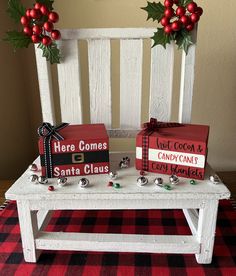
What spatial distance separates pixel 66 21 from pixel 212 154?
2.44ft

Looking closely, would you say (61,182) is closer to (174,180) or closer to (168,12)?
(174,180)

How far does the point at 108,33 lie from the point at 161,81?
185 millimetres

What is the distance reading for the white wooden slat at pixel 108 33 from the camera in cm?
71

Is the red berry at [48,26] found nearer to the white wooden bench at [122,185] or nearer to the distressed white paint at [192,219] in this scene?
the white wooden bench at [122,185]

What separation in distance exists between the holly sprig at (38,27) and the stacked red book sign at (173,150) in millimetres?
311

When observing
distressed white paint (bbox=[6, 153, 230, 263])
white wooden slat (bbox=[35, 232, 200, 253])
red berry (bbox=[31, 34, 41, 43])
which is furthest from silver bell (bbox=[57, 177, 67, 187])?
red berry (bbox=[31, 34, 41, 43])

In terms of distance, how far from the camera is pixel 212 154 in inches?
44.1

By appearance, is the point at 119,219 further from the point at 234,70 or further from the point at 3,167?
the point at 234,70

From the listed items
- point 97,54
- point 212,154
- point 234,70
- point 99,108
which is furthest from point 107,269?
point 234,70

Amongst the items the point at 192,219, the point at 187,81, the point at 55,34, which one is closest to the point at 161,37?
the point at 187,81

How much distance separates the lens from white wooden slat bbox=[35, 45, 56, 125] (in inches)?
28.7

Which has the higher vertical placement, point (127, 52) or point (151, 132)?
point (127, 52)

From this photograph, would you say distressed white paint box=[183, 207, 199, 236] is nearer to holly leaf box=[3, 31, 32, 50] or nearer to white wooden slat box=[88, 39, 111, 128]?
white wooden slat box=[88, 39, 111, 128]

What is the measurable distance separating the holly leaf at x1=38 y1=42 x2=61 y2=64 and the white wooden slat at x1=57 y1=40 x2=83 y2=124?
0.09 feet
